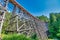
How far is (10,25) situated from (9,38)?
760 cm

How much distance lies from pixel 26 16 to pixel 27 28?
4.05ft

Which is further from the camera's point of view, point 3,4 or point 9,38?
point 3,4

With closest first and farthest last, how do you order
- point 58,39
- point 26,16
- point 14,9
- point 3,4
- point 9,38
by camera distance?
1. point 9,38
2. point 3,4
3. point 14,9
4. point 26,16
5. point 58,39

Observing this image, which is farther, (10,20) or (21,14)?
(21,14)

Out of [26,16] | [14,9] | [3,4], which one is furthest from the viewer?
[26,16]

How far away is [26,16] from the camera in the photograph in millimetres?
18234

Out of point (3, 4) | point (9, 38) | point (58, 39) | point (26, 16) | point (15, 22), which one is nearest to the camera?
point (9, 38)

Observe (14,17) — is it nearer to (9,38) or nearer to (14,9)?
(14,9)

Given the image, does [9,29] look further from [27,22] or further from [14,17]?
[27,22]

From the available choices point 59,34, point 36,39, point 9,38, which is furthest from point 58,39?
point 9,38

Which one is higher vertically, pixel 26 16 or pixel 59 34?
pixel 26 16

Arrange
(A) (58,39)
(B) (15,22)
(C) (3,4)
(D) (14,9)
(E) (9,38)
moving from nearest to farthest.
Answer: (E) (9,38)
(C) (3,4)
(D) (14,9)
(B) (15,22)
(A) (58,39)

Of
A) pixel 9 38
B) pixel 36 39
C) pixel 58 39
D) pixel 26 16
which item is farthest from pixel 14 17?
pixel 58 39

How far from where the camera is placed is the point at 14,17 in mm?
15336
